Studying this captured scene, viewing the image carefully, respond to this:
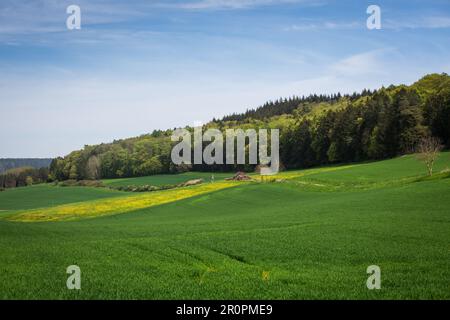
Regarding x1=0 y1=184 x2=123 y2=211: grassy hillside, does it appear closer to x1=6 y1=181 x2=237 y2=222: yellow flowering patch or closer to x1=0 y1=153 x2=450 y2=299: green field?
x1=6 y1=181 x2=237 y2=222: yellow flowering patch

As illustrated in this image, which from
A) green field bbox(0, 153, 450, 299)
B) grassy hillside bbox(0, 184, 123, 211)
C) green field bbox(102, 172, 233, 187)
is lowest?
grassy hillside bbox(0, 184, 123, 211)

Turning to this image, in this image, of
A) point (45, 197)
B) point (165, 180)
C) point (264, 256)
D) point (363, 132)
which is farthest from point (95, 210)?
point (363, 132)

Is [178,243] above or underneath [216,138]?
underneath

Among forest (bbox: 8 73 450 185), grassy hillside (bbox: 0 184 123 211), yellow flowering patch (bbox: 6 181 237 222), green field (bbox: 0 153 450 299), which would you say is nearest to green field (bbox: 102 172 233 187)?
grassy hillside (bbox: 0 184 123 211)

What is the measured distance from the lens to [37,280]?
16.7 metres

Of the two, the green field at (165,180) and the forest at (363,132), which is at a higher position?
the forest at (363,132)

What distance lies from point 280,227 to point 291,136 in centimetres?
9031

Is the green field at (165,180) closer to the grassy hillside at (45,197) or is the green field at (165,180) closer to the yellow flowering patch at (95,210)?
the grassy hillside at (45,197)

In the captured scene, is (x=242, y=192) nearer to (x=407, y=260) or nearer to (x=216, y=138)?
(x=407, y=260)

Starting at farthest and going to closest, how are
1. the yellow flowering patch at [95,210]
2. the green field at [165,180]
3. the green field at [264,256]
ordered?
1. the green field at [165,180]
2. the yellow flowering patch at [95,210]
3. the green field at [264,256]

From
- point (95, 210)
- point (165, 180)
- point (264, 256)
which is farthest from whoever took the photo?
point (165, 180)

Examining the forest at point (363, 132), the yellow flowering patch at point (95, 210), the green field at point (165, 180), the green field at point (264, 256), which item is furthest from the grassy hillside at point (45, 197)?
the green field at point (264, 256)

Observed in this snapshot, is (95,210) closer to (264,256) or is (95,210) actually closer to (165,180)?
(264,256)
